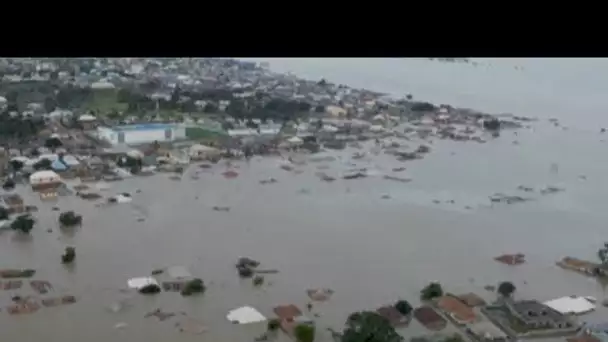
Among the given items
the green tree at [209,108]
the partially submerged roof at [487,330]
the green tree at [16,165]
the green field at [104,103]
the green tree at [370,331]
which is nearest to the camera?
the green tree at [370,331]

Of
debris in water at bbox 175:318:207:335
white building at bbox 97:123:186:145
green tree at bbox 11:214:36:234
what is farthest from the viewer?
white building at bbox 97:123:186:145

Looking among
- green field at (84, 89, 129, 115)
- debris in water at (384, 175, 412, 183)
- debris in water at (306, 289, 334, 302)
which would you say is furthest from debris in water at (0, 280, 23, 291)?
green field at (84, 89, 129, 115)

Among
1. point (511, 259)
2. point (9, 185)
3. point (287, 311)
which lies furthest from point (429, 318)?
point (9, 185)

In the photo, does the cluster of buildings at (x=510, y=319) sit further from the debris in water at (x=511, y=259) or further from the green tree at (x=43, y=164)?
the green tree at (x=43, y=164)

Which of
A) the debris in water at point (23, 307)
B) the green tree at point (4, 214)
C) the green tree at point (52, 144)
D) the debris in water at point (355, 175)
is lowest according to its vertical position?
the debris in water at point (23, 307)

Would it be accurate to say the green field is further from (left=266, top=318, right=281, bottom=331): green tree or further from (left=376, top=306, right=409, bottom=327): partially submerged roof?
(left=376, top=306, right=409, bottom=327): partially submerged roof

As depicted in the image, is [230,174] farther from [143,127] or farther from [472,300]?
[472,300]

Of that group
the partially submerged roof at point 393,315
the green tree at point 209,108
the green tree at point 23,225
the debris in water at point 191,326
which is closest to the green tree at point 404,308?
the partially submerged roof at point 393,315
